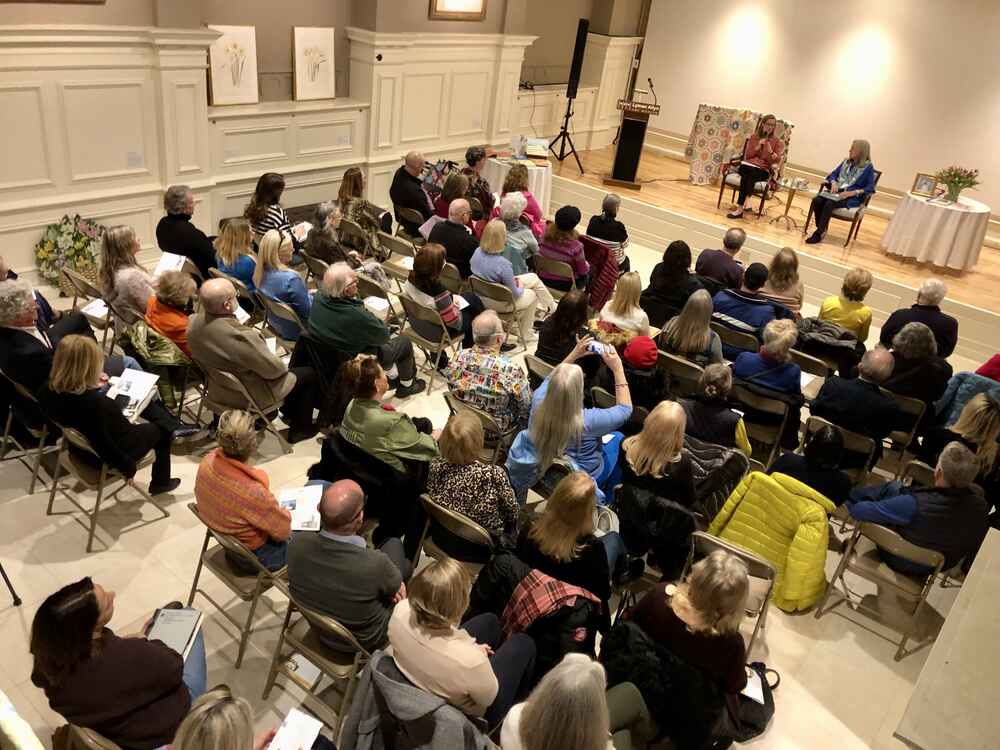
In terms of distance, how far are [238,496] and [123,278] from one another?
231 centimetres

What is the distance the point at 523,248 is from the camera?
6828 mm

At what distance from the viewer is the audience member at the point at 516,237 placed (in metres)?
6.77

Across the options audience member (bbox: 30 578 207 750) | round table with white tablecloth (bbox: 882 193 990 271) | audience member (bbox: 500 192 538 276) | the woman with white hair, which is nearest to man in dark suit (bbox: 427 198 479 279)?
audience member (bbox: 500 192 538 276)

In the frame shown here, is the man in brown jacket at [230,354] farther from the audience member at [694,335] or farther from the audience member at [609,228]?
the audience member at [609,228]

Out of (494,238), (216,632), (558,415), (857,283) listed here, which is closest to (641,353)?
(558,415)

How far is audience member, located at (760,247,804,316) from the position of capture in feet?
20.1

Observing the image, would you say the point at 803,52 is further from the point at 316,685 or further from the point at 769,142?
the point at 316,685

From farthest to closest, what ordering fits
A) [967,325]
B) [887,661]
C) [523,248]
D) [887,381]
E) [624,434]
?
[967,325] < [523,248] < [887,381] < [624,434] < [887,661]

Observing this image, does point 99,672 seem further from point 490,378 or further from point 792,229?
point 792,229

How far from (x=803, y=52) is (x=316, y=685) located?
11701 mm

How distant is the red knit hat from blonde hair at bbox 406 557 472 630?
2648 millimetres

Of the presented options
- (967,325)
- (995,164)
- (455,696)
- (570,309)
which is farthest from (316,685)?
(995,164)

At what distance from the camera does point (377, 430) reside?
367 cm

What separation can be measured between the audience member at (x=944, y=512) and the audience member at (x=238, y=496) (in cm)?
293
